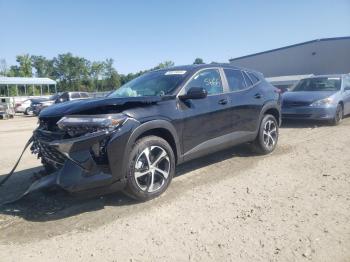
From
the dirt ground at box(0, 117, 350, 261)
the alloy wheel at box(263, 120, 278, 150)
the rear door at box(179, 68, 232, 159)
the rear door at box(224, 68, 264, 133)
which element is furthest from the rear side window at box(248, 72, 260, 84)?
the dirt ground at box(0, 117, 350, 261)

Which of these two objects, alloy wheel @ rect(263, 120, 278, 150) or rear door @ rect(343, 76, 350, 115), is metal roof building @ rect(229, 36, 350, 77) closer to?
rear door @ rect(343, 76, 350, 115)

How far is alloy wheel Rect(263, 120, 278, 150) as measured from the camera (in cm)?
685

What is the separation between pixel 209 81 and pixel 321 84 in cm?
722

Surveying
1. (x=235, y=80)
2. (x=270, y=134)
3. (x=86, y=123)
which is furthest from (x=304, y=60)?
(x=86, y=123)

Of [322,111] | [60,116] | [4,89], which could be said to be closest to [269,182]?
[60,116]

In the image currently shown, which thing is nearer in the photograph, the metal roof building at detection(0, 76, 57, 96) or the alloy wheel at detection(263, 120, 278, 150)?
the alloy wheel at detection(263, 120, 278, 150)

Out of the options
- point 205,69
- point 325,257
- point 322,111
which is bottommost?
point 325,257

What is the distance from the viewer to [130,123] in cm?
415

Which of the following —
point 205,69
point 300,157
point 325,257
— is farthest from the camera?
point 300,157

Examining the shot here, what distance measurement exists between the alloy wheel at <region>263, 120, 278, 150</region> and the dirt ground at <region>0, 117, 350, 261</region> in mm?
1062

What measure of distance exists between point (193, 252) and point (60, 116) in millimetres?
2216

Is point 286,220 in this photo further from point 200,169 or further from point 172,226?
point 200,169

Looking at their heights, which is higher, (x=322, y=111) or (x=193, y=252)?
(x=322, y=111)

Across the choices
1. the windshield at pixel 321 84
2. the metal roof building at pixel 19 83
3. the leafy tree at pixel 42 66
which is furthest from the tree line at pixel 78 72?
the windshield at pixel 321 84
